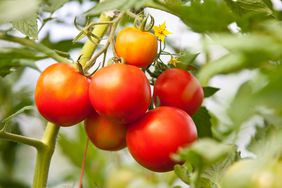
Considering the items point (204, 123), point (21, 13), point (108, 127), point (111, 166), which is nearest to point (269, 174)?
point (21, 13)

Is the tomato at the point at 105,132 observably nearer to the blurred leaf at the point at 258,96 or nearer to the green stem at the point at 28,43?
the green stem at the point at 28,43

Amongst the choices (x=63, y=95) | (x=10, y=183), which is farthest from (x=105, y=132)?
(x=10, y=183)

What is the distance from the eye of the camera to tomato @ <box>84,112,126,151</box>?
0.65 meters

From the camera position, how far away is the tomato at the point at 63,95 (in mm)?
629

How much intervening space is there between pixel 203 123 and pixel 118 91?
205 millimetres

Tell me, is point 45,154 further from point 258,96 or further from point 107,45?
point 258,96

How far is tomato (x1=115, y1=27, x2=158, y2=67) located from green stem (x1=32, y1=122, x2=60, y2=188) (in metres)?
0.15

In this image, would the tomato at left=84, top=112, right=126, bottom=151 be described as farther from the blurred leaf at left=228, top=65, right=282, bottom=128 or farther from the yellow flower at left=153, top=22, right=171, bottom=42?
the blurred leaf at left=228, top=65, right=282, bottom=128

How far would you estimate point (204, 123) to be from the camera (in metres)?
0.77

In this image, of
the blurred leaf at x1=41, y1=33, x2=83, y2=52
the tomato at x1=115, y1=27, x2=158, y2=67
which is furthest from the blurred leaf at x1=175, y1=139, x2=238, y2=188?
the blurred leaf at x1=41, y1=33, x2=83, y2=52

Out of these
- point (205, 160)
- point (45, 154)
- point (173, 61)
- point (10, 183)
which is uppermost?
point (205, 160)

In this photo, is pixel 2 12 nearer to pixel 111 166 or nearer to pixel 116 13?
pixel 116 13

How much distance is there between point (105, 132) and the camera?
65 cm

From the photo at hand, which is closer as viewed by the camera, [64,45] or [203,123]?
[203,123]
